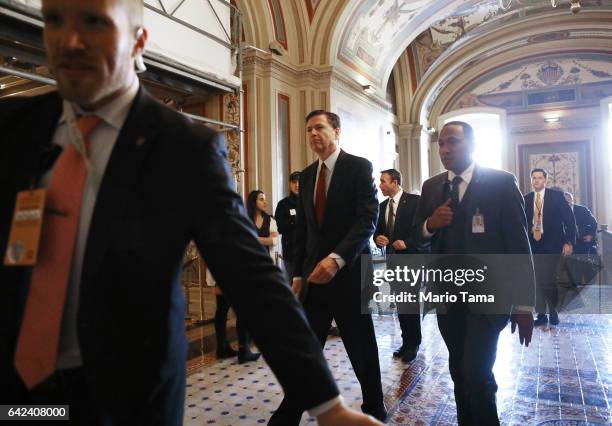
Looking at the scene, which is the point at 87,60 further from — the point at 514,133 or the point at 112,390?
the point at 514,133

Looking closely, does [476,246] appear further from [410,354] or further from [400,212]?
[400,212]

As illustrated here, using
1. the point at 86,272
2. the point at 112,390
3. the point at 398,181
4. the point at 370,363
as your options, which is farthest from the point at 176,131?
the point at 398,181

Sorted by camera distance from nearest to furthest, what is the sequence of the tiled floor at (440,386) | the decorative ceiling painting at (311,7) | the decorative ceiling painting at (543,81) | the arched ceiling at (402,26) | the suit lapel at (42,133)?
the suit lapel at (42,133) < the tiled floor at (440,386) < the decorative ceiling painting at (311,7) < the arched ceiling at (402,26) < the decorative ceiling painting at (543,81)

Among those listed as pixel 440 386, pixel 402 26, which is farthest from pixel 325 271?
pixel 402 26

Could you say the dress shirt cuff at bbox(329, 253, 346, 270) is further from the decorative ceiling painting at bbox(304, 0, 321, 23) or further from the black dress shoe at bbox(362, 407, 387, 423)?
the decorative ceiling painting at bbox(304, 0, 321, 23)

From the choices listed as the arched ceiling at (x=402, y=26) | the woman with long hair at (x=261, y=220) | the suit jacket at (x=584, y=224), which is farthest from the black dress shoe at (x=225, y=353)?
the arched ceiling at (x=402, y=26)

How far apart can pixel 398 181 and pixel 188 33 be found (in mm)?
2934

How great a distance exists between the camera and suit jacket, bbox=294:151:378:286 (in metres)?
2.78

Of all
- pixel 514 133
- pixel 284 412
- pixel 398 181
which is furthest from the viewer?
pixel 514 133

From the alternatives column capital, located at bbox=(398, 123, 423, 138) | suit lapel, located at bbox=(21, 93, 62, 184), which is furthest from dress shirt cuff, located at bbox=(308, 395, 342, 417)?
column capital, located at bbox=(398, 123, 423, 138)

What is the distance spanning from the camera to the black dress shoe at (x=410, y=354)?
14.3 ft

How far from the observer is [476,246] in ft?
8.15

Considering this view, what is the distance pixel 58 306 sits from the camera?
848mm

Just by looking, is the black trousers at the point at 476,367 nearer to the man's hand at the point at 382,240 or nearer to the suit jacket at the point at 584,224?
the man's hand at the point at 382,240
